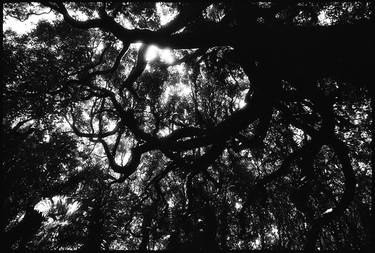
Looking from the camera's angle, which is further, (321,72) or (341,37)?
(321,72)

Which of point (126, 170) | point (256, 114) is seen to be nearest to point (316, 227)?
point (256, 114)

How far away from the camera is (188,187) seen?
24.8 feet

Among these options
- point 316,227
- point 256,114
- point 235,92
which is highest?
point 235,92

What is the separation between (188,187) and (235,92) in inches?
268

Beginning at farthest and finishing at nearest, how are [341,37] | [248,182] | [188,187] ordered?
[248,182]
[188,187]
[341,37]

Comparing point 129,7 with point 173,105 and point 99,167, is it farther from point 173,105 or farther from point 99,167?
point 99,167

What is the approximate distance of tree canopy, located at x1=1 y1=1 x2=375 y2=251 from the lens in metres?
4.74

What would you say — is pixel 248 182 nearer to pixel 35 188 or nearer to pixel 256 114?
pixel 256 114

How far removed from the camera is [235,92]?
12688 mm

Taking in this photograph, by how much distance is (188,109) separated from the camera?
14602mm

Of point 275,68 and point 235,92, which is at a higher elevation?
point 235,92

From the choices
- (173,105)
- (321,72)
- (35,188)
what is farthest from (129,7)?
(35,188)

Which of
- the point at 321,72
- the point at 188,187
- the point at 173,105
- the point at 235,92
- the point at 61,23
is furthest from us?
the point at 173,105

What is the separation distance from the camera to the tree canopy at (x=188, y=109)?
474 centimetres
